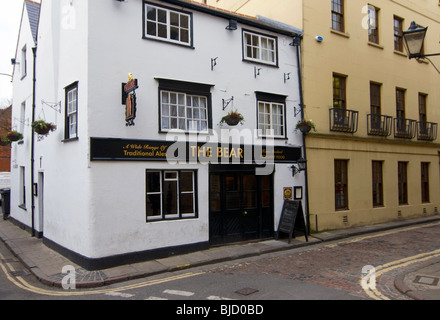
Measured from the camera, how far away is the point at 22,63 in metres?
16.2

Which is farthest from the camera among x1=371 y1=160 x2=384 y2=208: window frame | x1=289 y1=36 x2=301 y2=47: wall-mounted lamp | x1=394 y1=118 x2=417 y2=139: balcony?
x1=394 y1=118 x2=417 y2=139: balcony

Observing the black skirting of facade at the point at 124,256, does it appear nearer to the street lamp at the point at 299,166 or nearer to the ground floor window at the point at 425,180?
the street lamp at the point at 299,166

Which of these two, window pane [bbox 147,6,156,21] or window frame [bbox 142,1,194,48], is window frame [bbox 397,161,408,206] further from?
window pane [bbox 147,6,156,21]

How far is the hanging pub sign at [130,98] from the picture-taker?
9117 mm

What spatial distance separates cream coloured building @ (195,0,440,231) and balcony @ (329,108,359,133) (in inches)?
1.6

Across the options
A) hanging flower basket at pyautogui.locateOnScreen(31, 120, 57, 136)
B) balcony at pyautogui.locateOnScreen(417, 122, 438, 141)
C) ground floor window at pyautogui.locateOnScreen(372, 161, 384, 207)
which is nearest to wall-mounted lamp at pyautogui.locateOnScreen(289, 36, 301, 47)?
ground floor window at pyautogui.locateOnScreen(372, 161, 384, 207)

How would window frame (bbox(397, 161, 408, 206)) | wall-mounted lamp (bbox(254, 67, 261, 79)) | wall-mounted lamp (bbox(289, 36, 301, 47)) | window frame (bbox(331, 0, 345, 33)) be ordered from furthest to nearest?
window frame (bbox(397, 161, 408, 206)), window frame (bbox(331, 0, 345, 33)), wall-mounted lamp (bbox(289, 36, 301, 47)), wall-mounted lamp (bbox(254, 67, 261, 79))

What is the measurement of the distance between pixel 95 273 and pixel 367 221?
1149 centimetres

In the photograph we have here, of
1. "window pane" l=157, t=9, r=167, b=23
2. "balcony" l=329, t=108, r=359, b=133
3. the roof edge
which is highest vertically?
the roof edge

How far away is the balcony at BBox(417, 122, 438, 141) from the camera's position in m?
18.6

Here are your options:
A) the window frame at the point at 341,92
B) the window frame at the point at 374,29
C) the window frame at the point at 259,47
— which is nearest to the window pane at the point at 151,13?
the window frame at the point at 259,47

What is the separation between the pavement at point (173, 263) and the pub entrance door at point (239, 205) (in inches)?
16.8

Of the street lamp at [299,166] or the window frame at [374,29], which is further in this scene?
the window frame at [374,29]
